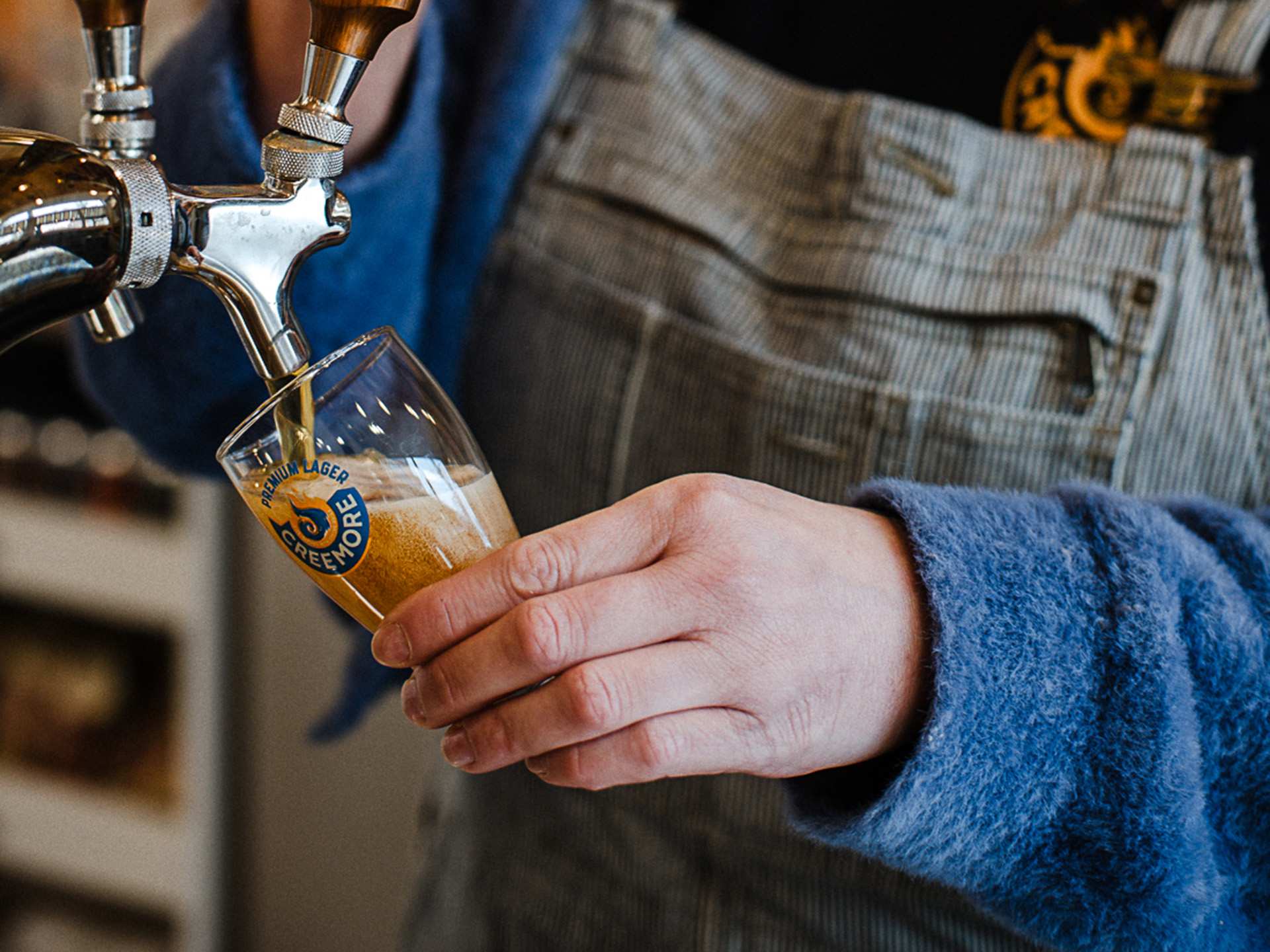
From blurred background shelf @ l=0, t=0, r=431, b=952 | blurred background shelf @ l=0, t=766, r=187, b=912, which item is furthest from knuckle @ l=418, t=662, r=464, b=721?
blurred background shelf @ l=0, t=766, r=187, b=912

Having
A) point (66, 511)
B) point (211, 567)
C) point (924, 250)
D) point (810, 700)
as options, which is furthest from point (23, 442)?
point (810, 700)

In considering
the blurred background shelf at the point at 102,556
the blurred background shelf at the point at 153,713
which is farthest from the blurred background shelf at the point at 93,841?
the blurred background shelf at the point at 102,556

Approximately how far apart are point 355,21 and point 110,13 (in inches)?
4.3

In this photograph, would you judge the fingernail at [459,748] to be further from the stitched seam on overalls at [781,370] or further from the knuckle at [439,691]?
the stitched seam on overalls at [781,370]

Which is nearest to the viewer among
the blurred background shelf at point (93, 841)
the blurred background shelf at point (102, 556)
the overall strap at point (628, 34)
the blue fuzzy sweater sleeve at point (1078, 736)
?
the blue fuzzy sweater sleeve at point (1078, 736)

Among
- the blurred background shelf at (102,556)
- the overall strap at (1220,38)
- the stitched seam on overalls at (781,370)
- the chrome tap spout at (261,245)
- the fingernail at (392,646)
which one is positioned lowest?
the blurred background shelf at (102,556)

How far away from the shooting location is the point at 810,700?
449 millimetres

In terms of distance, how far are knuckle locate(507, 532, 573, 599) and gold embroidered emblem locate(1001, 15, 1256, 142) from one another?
1.47 feet

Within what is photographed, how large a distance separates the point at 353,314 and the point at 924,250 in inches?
13.7

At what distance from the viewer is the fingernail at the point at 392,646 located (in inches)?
17.1

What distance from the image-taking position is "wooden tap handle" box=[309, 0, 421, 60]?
389mm

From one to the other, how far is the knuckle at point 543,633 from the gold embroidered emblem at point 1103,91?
0.47 meters

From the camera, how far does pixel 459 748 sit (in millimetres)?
447

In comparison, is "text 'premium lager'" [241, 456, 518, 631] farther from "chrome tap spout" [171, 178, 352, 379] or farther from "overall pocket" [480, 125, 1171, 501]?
"overall pocket" [480, 125, 1171, 501]
